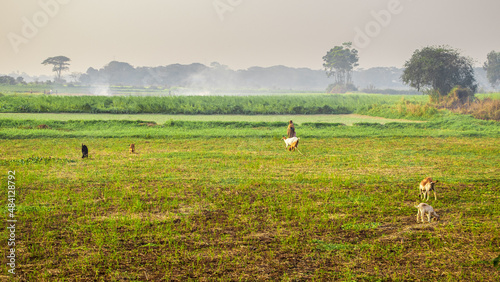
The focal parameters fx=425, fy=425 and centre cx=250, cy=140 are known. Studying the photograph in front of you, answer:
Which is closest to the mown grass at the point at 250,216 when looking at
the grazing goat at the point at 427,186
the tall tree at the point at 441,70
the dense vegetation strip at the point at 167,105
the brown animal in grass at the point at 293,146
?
the grazing goat at the point at 427,186

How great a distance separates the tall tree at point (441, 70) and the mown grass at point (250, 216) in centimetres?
2719

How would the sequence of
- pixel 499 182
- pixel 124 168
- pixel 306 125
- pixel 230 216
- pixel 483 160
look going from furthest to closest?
pixel 306 125 < pixel 483 160 < pixel 124 168 < pixel 499 182 < pixel 230 216

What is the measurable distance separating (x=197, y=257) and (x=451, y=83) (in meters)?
42.0

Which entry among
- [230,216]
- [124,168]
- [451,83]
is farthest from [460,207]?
[451,83]

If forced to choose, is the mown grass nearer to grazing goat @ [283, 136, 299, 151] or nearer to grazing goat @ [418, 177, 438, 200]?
grazing goat @ [418, 177, 438, 200]

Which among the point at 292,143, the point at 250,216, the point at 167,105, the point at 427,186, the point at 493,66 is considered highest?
the point at 493,66

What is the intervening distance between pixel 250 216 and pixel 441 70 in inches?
1516

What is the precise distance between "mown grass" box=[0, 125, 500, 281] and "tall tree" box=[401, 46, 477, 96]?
2719cm

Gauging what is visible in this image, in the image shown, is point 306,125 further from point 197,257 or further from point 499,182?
point 197,257

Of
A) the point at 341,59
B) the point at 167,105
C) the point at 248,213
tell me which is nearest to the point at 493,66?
the point at 341,59

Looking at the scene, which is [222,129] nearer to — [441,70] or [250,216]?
[250,216]

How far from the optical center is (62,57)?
12700cm

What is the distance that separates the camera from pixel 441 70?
41.4m

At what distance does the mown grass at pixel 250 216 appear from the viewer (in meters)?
6.30
